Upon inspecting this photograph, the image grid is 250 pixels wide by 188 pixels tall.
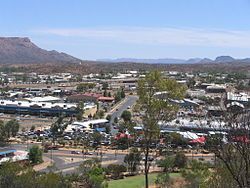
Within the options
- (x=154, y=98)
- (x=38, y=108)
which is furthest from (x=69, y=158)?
(x=38, y=108)

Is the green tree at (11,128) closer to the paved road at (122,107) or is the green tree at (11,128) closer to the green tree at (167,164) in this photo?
the paved road at (122,107)

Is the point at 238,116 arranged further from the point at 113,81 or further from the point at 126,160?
the point at 113,81

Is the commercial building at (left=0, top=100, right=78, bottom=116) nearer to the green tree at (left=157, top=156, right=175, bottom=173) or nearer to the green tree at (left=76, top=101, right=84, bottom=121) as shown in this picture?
the green tree at (left=76, top=101, right=84, bottom=121)

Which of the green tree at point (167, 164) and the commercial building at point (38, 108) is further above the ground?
the green tree at point (167, 164)

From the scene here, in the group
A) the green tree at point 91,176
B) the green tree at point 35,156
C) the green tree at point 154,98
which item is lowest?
the green tree at point 35,156

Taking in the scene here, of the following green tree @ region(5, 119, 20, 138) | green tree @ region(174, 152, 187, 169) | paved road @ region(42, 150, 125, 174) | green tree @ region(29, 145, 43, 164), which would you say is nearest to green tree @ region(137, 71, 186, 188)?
green tree @ region(174, 152, 187, 169)

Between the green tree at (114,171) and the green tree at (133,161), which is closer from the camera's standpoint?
the green tree at (114,171)

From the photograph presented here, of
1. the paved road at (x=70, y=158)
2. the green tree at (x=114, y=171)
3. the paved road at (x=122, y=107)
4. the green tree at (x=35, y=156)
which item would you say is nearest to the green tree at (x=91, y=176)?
the green tree at (x=114, y=171)

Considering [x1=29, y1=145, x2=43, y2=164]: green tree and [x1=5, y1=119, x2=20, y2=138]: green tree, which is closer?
[x1=29, y1=145, x2=43, y2=164]: green tree

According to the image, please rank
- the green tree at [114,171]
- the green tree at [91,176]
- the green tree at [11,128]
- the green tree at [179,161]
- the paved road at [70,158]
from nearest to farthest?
the green tree at [91,176] → the green tree at [114,171] → the green tree at [179,161] → the paved road at [70,158] → the green tree at [11,128]
